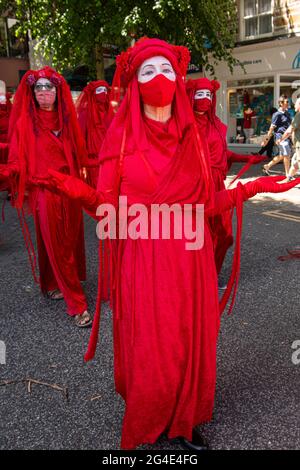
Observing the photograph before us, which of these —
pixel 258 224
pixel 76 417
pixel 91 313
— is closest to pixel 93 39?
pixel 258 224

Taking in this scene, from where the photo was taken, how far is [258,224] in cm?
712

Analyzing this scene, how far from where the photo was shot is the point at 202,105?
162 inches

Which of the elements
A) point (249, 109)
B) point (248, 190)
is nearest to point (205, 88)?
point (248, 190)

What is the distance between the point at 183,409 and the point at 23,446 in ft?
2.90

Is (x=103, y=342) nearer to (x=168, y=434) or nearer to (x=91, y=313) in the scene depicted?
(x=91, y=313)

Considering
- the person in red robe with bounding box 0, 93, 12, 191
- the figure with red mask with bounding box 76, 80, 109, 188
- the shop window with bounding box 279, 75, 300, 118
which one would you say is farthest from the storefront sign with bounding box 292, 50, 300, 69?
the figure with red mask with bounding box 76, 80, 109, 188

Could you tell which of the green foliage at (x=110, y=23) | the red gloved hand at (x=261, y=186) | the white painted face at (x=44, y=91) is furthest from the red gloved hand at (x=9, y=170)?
the green foliage at (x=110, y=23)

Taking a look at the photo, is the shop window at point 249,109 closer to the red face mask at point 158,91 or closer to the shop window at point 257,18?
the shop window at point 257,18

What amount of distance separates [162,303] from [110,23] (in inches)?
382

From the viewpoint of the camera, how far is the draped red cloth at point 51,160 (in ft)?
12.7

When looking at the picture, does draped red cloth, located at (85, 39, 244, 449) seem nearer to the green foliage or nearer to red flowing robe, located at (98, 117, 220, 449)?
red flowing robe, located at (98, 117, 220, 449)

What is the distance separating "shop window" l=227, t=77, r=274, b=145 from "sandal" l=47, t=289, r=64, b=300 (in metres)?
14.5

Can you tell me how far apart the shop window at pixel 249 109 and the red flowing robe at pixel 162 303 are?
16.0 meters

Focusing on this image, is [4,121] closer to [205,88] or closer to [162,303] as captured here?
[205,88]
